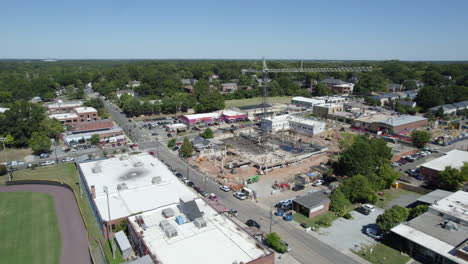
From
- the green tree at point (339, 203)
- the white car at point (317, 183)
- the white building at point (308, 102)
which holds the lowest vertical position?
the white car at point (317, 183)

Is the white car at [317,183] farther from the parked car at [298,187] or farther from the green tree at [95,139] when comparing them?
the green tree at [95,139]

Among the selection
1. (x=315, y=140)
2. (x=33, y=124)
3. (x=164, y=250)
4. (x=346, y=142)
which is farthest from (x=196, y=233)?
(x=33, y=124)

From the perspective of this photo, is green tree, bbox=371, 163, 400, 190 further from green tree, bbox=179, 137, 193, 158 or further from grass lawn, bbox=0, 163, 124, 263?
grass lawn, bbox=0, 163, 124, 263

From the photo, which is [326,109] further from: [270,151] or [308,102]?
[270,151]

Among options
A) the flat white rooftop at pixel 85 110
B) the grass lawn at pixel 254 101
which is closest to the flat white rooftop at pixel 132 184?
the flat white rooftop at pixel 85 110

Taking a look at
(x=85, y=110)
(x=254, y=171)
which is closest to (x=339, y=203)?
(x=254, y=171)

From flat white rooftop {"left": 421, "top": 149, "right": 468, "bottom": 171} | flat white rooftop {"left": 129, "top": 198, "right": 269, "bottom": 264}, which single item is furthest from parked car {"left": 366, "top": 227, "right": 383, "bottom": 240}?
flat white rooftop {"left": 421, "top": 149, "right": 468, "bottom": 171}

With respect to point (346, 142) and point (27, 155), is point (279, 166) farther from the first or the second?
point (27, 155)

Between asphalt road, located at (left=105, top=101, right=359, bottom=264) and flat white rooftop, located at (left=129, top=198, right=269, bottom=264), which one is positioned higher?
flat white rooftop, located at (left=129, top=198, right=269, bottom=264)
